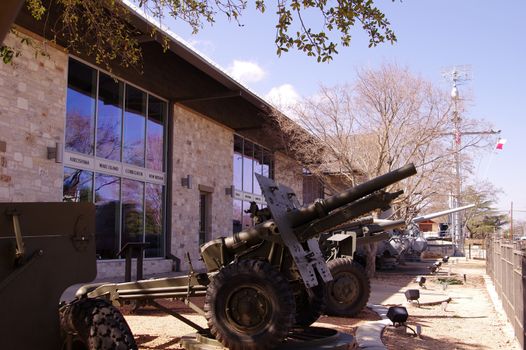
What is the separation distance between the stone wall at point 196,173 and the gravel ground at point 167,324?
7424mm

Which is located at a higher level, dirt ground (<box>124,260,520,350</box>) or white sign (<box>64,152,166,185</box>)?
white sign (<box>64,152,166,185</box>)

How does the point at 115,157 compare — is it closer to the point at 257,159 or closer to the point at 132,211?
the point at 132,211

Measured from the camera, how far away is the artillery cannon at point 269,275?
5781 millimetres

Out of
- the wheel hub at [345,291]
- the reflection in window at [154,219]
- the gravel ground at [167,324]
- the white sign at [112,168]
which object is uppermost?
the white sign at [112,168]

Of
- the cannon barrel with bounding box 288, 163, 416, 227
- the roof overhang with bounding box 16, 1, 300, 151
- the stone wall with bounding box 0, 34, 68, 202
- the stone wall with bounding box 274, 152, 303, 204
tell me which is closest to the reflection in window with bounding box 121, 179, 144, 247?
the roof overhang with bounding box 16, 1, 300, 151

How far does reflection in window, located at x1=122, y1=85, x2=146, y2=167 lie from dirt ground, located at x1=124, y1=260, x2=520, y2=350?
6108 mm

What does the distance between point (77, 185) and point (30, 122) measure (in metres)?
2.08

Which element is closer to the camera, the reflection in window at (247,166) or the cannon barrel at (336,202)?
the cannon barrel at (336,202)

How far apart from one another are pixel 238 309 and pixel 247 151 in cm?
1785

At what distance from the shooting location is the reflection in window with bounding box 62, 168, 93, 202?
12914 mm

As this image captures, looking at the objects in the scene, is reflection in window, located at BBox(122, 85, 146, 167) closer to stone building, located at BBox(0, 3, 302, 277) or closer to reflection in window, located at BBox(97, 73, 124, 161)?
stone building, located at BBox(0, 3, 302, 277)

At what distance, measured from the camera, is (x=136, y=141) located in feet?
53.0

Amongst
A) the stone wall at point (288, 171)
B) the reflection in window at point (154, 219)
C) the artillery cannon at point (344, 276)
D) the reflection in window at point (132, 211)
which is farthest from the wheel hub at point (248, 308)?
the stone wall at point (288, 171)

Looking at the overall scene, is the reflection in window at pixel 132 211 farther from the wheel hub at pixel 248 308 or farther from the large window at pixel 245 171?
the wheel hub at pixel 248 308
